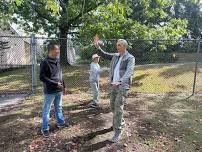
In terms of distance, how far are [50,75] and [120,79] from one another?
1386mm

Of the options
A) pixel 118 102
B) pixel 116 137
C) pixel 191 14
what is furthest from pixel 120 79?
pixel 191 14

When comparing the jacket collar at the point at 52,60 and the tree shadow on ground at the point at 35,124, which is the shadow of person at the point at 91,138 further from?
the jacket collar at the point at 52,60

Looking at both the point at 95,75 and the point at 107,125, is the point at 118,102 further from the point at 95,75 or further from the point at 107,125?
the point at 95,75

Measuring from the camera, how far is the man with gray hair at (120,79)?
21.1 feet

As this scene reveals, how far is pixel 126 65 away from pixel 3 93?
755 cm

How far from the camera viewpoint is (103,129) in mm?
7434

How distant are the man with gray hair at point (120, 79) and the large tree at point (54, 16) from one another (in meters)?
9.75

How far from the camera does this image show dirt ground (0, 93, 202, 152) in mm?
6715

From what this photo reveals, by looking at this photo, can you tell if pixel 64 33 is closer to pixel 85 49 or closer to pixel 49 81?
A: pixel 85 49

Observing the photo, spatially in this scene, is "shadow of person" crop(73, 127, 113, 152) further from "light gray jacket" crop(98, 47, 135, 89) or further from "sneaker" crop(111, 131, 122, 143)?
"light gray jacket" crop(98, 47, 135, 89)

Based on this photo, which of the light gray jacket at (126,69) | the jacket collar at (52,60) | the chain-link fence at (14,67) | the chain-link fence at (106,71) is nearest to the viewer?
the light gray jacket at (126,69)

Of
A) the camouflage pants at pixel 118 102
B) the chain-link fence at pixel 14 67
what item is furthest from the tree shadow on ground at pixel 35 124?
the chain-link fence at pixel 14 67

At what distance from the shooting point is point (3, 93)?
41.9ft

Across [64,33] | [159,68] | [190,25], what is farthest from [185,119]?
[190,25]
